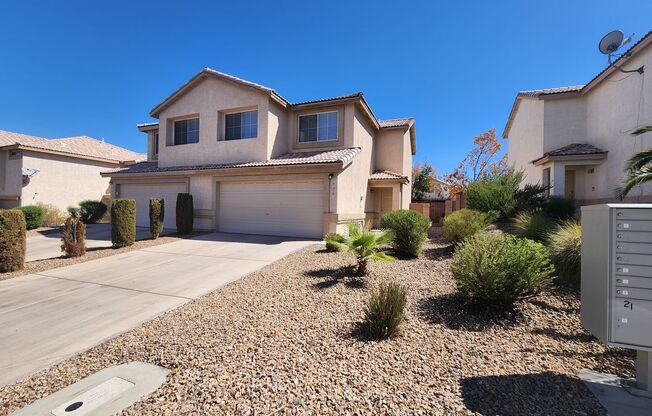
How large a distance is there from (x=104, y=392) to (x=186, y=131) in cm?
1638

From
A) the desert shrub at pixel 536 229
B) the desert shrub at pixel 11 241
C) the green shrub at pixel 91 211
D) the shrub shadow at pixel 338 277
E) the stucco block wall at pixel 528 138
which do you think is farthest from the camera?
the green shrub at pixel 91 211

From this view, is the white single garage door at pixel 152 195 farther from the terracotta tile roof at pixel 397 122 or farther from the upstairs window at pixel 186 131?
the terracotta tile roof at pixel 397 122

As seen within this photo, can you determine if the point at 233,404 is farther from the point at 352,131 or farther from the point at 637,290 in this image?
the point at 352,131

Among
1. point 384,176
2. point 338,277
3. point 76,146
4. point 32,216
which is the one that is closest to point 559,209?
point 384,176

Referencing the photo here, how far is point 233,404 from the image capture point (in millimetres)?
2760

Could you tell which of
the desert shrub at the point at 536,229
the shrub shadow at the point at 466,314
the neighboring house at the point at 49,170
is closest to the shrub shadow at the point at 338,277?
the shrub shadow at the point at 466,314

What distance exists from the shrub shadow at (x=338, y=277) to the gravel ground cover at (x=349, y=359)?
0.49m

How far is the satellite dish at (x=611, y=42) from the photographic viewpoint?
1073 cm

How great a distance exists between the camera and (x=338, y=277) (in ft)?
21.9

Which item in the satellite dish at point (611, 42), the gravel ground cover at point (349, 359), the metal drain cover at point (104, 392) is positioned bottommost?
the metal drain cover at point (104, 392)

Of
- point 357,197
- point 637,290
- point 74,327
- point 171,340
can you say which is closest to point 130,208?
point 74,327

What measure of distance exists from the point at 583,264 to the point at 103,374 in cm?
594

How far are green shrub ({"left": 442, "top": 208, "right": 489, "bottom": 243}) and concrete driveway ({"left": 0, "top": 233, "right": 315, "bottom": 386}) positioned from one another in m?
5.27

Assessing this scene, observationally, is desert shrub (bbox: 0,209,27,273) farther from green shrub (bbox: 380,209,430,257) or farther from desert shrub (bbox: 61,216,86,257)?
green shrub (bbox: 380,209,430,257)
